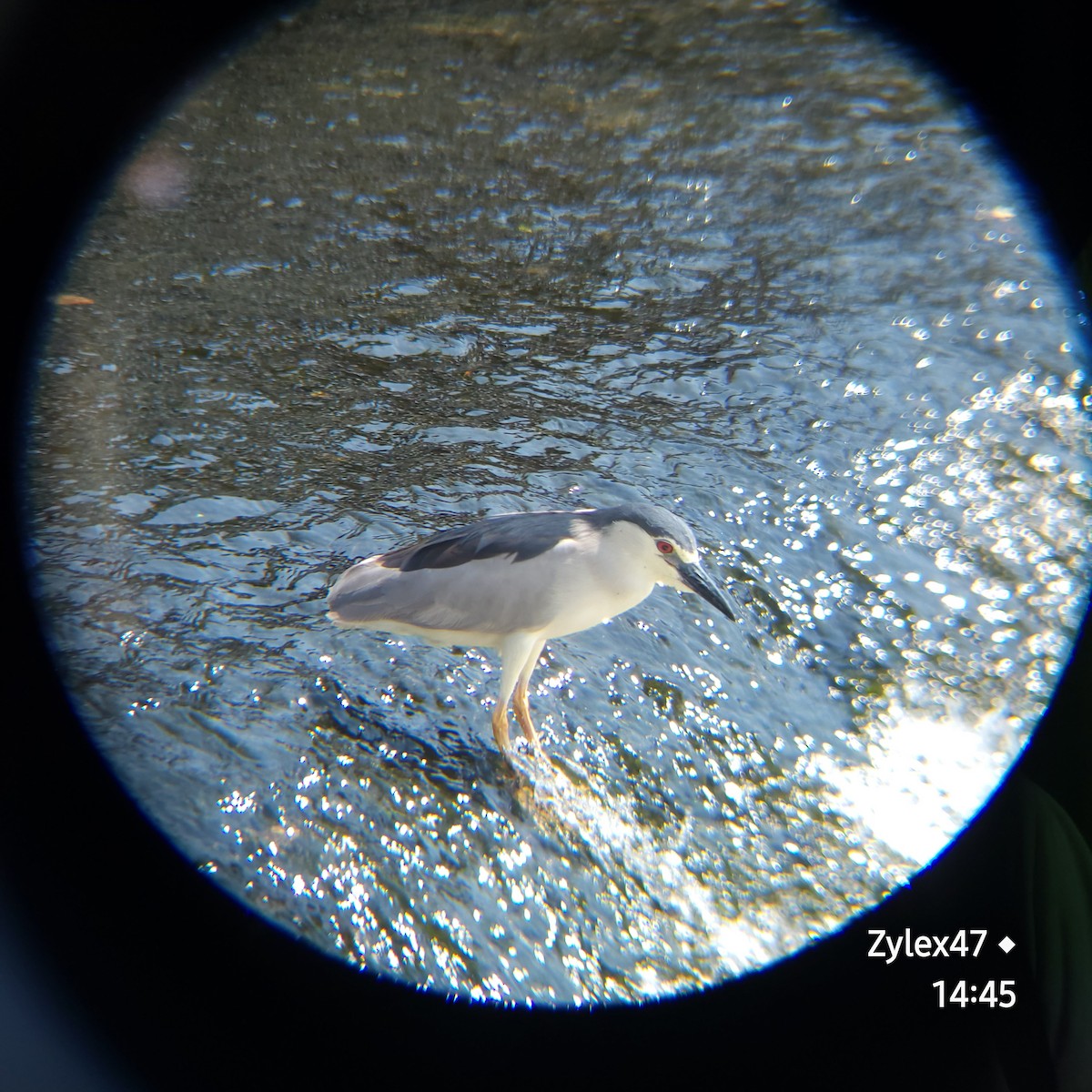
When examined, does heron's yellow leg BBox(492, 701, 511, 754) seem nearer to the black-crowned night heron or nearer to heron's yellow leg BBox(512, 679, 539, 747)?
the black-crowned night heron

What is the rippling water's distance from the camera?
3.29 metres

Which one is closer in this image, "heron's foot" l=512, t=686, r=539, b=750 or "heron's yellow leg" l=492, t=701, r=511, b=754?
"heron's yellow leg" l=492, t=701, r=511, b=754

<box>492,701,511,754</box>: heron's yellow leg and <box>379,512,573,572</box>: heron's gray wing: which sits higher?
<box>379,512,573,572</box>: heron's gray wing

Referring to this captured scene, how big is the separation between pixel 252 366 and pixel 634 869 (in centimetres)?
344

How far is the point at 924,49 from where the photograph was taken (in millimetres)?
8977

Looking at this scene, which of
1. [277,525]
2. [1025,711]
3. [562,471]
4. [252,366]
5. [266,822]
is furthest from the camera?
[252,366]

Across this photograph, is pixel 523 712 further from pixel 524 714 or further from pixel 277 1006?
pixel 277 1006

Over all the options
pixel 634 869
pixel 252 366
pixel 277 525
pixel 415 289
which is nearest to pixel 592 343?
pixel 415 289

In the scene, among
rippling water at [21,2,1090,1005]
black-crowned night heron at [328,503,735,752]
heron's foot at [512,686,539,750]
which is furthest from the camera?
heron's foot at [512,686,539,750]

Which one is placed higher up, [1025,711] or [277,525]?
[277,525]

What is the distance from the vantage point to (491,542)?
3.76m

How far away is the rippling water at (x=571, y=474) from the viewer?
3.29m

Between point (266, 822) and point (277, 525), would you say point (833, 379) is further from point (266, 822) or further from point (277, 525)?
point (266, 822)
